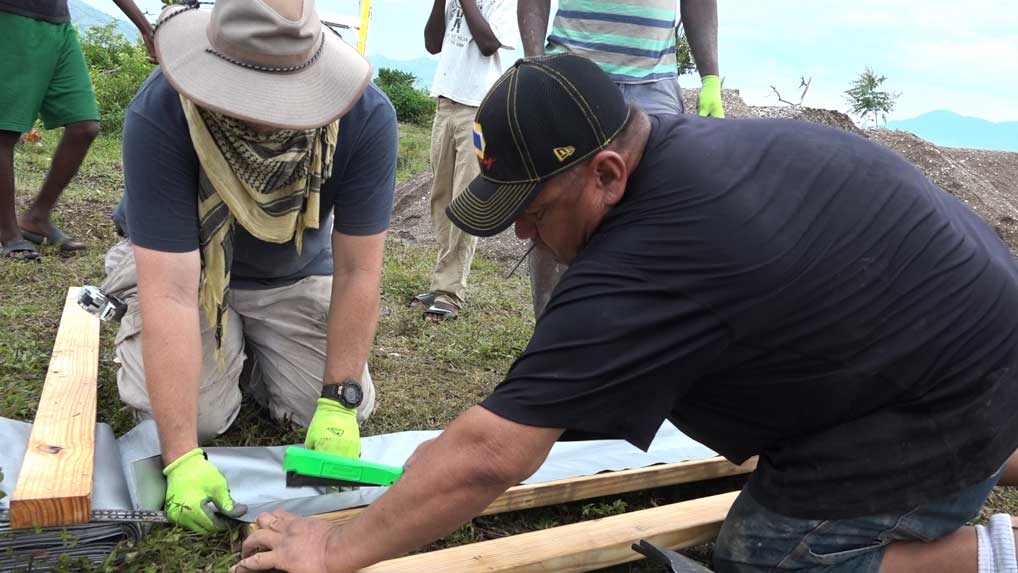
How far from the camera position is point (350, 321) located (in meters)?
2.53

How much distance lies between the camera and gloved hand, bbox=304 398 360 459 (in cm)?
238

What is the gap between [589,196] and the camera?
155 cm

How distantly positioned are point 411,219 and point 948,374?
5.83m

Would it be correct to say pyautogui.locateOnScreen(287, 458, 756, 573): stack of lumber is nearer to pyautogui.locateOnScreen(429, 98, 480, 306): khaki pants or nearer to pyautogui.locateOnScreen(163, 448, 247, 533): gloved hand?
pyautogui.locateOnScreen(163, 448, 247, 533): gloved hand

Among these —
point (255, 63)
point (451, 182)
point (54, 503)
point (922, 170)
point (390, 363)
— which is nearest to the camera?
point (54, 503)

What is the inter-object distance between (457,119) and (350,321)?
7.34 ft

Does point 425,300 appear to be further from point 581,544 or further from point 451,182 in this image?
point 581,544

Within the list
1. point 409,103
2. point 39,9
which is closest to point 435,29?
point 39,9

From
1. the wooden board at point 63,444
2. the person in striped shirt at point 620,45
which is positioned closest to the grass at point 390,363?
the wooden board at point 63,444

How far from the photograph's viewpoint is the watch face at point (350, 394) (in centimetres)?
249

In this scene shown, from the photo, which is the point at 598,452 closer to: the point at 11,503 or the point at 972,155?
the point at 11,503

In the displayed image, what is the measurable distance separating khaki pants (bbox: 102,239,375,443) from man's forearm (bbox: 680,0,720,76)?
1922 millimetres

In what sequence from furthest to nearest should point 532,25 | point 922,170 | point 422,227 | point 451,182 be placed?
1. point 922,170
2. point 422,227
3. point 451,182
4. point 532,25

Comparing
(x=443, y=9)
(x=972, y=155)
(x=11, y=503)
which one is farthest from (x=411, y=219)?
(x=972, y=155)
